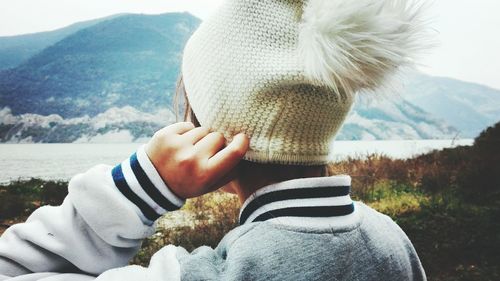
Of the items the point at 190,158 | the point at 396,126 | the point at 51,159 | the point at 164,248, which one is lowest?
the point at 396,126

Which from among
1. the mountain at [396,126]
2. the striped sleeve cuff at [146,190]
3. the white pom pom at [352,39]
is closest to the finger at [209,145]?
the striped sleeve cuff at [146,190]

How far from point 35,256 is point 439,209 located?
698 centimetres

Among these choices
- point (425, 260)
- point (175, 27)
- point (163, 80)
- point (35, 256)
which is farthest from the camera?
point (175, 27)

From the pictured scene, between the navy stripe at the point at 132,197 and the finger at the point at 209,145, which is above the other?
the finger at the point at 209,145

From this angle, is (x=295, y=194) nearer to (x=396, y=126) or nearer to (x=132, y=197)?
(x=132, y=197)

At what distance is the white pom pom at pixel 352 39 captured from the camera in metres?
0.99

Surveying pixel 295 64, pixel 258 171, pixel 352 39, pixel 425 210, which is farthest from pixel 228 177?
pixel 425 210

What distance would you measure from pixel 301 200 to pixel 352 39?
442mm

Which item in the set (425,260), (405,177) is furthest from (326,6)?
(405,177)

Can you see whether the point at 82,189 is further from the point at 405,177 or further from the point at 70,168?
the point at 405,177

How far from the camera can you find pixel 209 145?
3.10 feet

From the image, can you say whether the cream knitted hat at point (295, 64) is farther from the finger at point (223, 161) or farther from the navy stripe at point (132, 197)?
the navy stripe at point (132, 197)

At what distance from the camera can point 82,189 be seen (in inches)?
38.1

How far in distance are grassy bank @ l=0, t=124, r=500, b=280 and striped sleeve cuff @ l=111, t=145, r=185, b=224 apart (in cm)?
209
